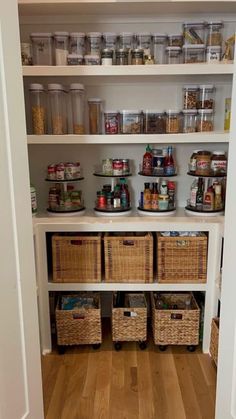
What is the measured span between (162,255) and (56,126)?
0.99 meters

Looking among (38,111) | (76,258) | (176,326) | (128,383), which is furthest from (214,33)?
(128,383)

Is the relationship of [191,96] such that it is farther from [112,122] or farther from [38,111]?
[38,111]

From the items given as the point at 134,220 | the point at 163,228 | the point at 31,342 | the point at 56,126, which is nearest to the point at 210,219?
the point at 163,228

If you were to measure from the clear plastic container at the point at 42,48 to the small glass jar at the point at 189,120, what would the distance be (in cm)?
86

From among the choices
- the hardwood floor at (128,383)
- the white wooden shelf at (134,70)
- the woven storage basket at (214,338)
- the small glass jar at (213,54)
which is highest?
the small glass jar at (213,54)

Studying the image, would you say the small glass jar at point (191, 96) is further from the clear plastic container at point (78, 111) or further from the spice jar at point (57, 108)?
the spice jar at point (57, 108)

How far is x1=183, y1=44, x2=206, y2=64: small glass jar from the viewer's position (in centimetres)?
217

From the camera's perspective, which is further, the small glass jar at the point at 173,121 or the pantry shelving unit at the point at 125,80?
the small glass jar at the point at 173,121

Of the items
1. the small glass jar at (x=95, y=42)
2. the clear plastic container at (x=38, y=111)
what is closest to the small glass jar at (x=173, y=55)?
the small glass jar at (x=95, y=42)

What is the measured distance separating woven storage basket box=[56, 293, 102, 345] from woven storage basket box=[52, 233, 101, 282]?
0.62 feet

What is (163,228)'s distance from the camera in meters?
2.15

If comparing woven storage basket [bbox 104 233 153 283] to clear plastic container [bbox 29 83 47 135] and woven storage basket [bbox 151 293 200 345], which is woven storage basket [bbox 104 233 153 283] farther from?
clear plastic container [bbox 29 83 47 135]

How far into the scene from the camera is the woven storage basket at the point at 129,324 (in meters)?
2.21

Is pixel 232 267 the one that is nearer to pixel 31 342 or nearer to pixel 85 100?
pixel 31 342
